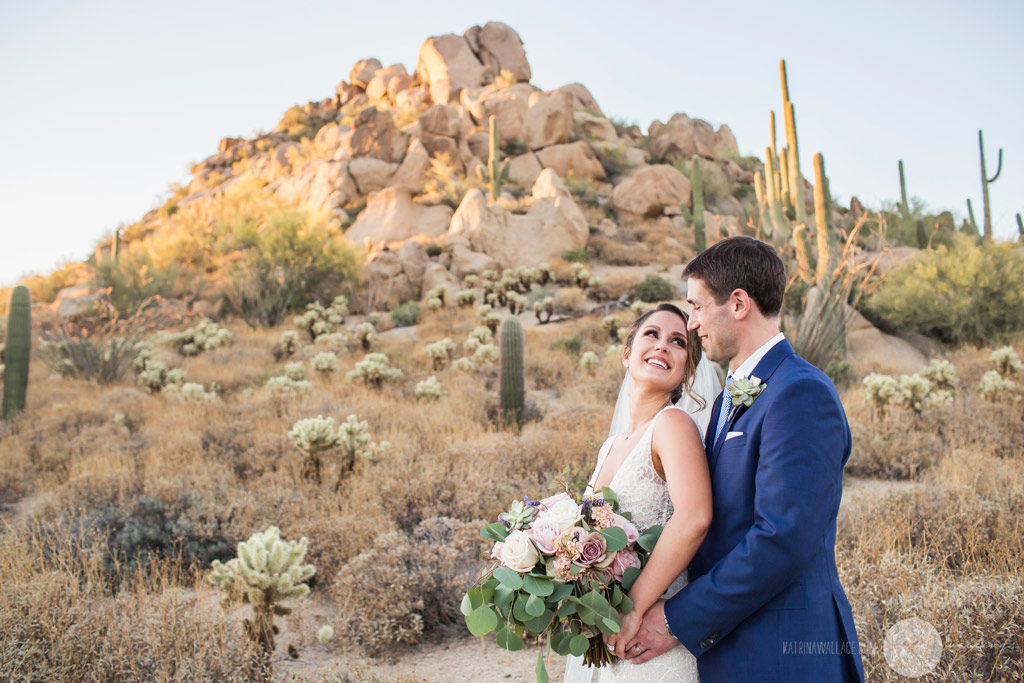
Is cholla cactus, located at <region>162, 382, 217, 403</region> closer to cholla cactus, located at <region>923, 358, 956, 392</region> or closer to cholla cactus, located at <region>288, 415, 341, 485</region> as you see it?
cholla cactus, located at <region>288, 415, 341, 485</region>

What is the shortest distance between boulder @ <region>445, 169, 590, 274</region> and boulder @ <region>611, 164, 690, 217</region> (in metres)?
5.25

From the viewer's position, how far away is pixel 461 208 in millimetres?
23281

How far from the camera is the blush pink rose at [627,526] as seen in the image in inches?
68.2

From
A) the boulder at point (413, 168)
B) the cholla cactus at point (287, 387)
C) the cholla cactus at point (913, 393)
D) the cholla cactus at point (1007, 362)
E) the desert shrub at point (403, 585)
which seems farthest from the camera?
the boulder at point (413, 168)

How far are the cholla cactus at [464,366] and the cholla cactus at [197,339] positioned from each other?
22.3 ft

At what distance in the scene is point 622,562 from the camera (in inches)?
66.7

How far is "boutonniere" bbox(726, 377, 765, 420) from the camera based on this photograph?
167 centimetres

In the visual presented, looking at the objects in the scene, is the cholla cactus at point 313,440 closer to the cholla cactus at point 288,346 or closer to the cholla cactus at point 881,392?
the cholla cactus at point 881,392

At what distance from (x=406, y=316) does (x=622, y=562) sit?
16.1m

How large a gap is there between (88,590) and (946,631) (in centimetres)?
499

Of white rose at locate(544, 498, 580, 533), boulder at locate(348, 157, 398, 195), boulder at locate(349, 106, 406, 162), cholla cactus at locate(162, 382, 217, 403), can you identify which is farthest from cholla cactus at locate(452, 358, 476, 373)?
boulder at locate(349, 106, 406, 162)

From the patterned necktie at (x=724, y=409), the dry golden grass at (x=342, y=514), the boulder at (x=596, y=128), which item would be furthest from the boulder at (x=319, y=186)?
the patterned necktie at (x=724, y=409)

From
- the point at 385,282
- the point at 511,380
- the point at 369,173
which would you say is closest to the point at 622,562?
the point at 511,380

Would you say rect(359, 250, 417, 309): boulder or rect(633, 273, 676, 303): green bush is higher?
rect(359, 250, 417, 309): boulder
